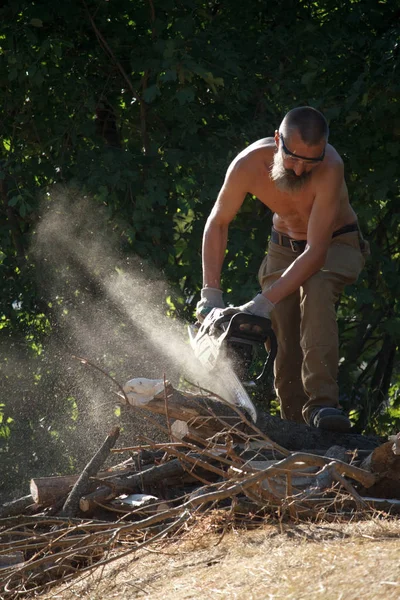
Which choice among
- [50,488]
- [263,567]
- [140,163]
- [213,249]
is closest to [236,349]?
[213,249]

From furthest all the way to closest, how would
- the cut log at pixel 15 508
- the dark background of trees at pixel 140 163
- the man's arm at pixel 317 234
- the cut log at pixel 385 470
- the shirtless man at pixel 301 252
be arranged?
the dark background of trees at pixel 140 163 < the man's arm at pixel 317 234 < the shirtless man at pixel 301 252 < the cut log at pixel 15 508 < the cut log at pixel 385 470

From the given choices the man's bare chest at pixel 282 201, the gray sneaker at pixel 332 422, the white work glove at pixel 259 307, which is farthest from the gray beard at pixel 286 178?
the gray sneaker at pixel 332 422

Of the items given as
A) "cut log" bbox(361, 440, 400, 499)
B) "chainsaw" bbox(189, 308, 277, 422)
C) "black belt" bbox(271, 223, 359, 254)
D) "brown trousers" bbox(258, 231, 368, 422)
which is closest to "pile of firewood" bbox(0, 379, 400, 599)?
"cut log" bbox(361, 440, 400, 499)

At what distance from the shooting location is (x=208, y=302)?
521 cm

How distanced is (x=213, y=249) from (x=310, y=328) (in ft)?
2.65

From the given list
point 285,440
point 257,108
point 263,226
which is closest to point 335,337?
point 285,440

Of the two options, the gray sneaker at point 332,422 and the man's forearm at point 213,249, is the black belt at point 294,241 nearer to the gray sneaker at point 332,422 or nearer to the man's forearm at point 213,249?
the man's forearm at point 213,249

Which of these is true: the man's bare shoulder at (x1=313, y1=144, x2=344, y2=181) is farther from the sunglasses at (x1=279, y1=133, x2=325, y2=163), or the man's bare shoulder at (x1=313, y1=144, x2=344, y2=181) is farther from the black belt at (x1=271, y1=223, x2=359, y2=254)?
the black belt at (x1=271, y1=223, x2=359, y2=254)

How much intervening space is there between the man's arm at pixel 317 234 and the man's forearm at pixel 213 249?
51 centimetres

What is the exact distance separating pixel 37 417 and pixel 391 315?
2.98m

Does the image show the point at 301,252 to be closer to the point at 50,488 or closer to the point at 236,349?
the point at 236,349

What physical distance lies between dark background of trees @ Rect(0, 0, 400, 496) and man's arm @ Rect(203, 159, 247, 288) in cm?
95

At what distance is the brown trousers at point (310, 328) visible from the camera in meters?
5.16

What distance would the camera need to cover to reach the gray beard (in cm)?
498
